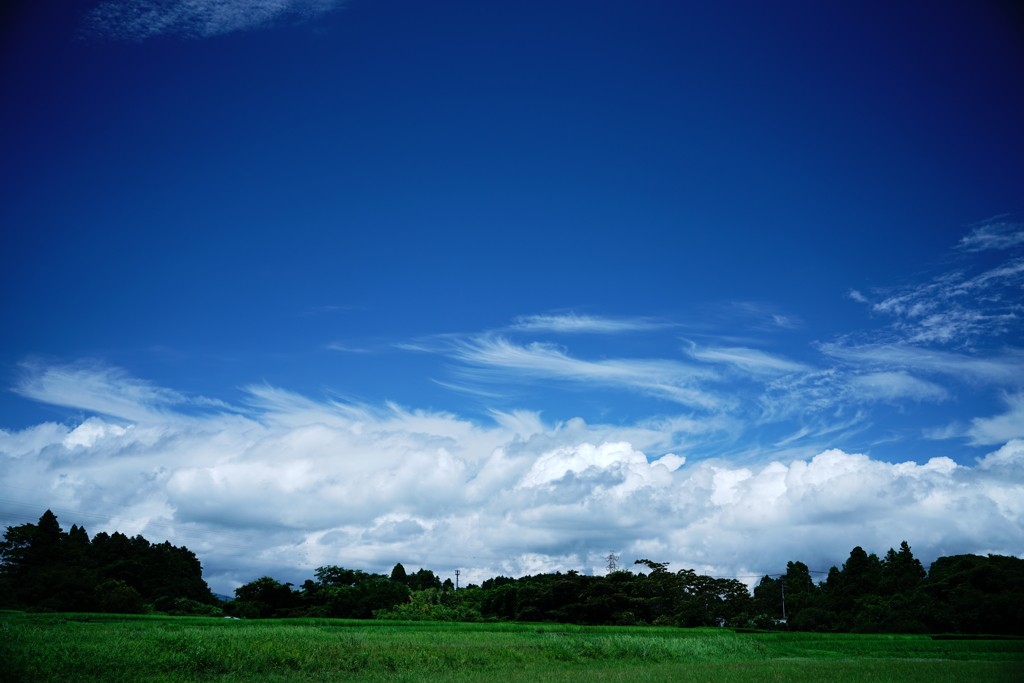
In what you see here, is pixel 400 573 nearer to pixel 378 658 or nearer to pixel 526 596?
pixel 526 596

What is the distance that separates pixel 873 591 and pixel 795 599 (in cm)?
1200

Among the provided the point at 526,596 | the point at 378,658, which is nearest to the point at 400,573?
the point at 526,596

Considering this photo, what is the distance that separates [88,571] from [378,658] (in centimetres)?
3737

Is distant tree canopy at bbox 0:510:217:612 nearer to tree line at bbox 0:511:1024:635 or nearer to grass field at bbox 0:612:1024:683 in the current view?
tree line at bbox 0:511:1024:635

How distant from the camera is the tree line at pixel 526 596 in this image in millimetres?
51906

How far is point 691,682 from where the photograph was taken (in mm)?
22359

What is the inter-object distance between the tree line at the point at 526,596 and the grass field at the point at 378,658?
1727 cm

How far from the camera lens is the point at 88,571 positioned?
4984 centimetres

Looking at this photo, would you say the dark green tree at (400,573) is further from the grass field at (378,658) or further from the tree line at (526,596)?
the grass field at (378,658)

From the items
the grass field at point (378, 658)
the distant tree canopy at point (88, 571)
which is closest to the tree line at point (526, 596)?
the distant tree canopy at point (88, 571)

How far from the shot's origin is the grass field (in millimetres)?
20312

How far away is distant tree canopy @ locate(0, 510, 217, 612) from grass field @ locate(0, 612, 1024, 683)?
10.4 metres

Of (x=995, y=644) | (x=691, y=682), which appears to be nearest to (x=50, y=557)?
(x=691, y=682)

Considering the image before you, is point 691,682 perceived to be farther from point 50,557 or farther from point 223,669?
point 50,557
